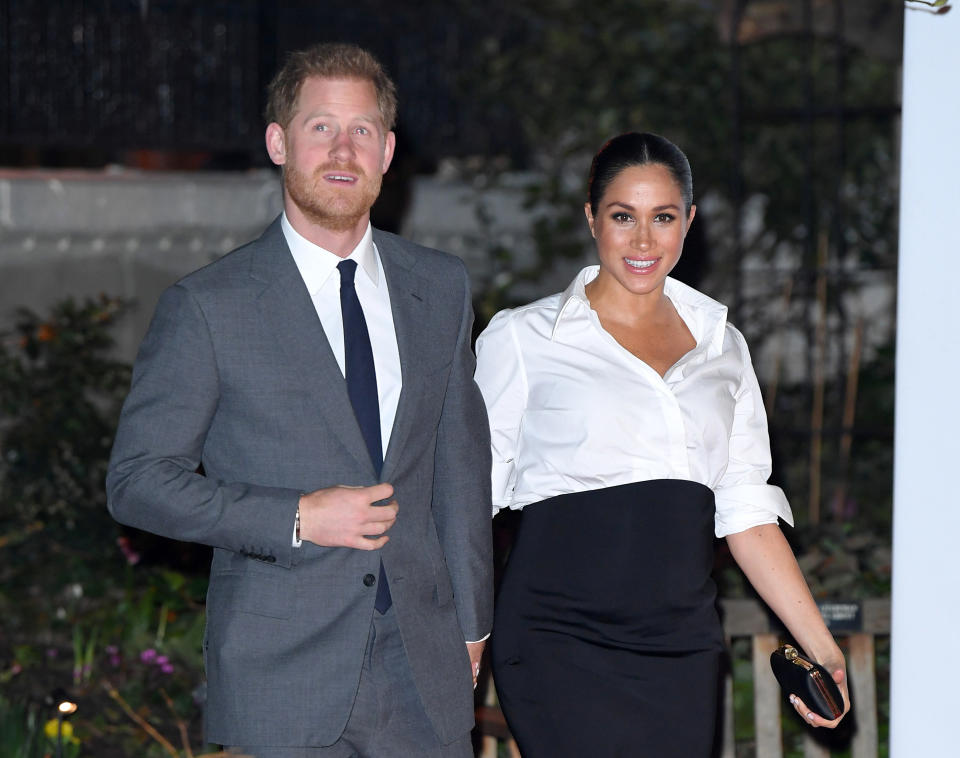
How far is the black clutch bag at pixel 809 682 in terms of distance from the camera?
3045 mm

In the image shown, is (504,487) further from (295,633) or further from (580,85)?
Answer: (580,85)

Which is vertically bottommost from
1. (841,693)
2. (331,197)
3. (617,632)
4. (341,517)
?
(841,693)

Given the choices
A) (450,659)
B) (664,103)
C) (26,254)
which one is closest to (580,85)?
(664,103)

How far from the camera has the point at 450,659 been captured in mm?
2863

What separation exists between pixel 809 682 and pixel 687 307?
2.96 ft

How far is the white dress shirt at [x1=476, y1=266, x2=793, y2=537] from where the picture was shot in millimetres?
3117

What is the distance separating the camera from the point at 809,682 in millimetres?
3059

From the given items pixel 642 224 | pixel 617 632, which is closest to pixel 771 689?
pixel 617 632

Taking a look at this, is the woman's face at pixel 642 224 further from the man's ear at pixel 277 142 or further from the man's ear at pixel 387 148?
the man's ear at pixel 277 142

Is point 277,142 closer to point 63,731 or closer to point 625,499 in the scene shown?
point 625,499

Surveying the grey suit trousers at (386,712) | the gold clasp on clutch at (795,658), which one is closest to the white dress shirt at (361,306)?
the grey suit trousers at (386,712)

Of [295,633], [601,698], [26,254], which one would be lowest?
[601,698]

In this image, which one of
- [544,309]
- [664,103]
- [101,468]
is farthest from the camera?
[664,103]

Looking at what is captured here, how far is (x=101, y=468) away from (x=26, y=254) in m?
1.87
